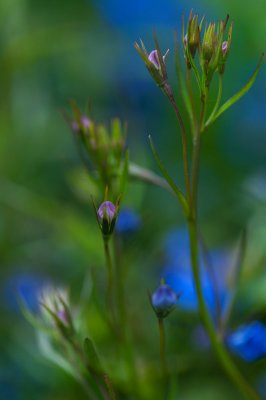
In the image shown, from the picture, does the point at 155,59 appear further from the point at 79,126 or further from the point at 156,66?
the point at 79,126

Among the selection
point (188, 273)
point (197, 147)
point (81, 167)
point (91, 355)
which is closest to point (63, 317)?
point (91, 355)

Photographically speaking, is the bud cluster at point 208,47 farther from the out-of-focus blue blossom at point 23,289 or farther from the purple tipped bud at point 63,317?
the out-of-focus blue blossom at point 23,289

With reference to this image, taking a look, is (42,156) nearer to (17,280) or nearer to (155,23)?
(17,280)

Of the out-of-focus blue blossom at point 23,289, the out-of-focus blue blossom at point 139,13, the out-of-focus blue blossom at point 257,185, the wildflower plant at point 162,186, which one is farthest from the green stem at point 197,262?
the out-of-focus blue blossom at point 139,13

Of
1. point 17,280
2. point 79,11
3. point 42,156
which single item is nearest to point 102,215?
point 17,280

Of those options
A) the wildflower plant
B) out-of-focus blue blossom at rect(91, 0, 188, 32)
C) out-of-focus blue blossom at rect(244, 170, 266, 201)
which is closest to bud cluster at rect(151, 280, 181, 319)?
the wildflower plant

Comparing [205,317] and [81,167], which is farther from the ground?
[81,167]

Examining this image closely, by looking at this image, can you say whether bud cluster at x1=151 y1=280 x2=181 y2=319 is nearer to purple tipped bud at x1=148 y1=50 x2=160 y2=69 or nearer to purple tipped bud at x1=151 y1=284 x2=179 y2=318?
purple tipped bud at x1=151 y1=284 x2=179 y2=318
